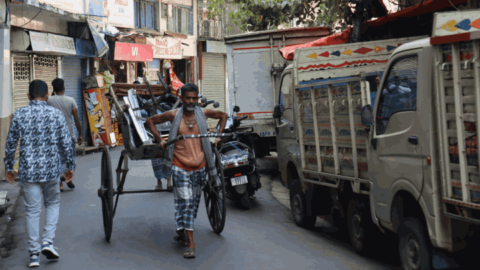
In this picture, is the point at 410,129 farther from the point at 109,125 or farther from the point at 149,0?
the point at 149,0

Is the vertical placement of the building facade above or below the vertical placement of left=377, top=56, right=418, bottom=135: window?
above

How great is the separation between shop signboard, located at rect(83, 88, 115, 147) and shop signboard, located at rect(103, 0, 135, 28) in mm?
4639

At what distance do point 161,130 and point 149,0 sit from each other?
20220 millimetres

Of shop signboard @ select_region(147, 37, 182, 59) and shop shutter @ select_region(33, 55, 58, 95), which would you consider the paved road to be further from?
shop signboard @ select_region(147, 37, 182, 59)

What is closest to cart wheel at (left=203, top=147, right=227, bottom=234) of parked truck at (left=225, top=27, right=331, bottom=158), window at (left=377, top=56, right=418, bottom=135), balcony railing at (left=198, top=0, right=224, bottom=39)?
window at (left=377, top=56, right=418, bottom=135)

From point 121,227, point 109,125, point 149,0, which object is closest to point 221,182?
point 121,227

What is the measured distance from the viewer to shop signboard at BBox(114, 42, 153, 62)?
21.3 metres

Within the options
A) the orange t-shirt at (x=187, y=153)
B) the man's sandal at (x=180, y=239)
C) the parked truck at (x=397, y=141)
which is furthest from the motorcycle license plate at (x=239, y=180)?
the orange t-shirt at (x=187, y=153)

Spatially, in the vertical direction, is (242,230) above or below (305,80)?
below

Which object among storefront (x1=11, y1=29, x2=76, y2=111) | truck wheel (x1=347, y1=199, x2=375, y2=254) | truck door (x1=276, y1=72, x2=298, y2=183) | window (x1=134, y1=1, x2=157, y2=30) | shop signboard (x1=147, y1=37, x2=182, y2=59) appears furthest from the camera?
shop signboard (x1=147, y1=37, x2=182, y2=59)

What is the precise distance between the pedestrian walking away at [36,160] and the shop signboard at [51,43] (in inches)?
389

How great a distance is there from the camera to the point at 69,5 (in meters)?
17.0

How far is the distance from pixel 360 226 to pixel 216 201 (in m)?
1.65

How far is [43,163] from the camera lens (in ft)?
17.5
